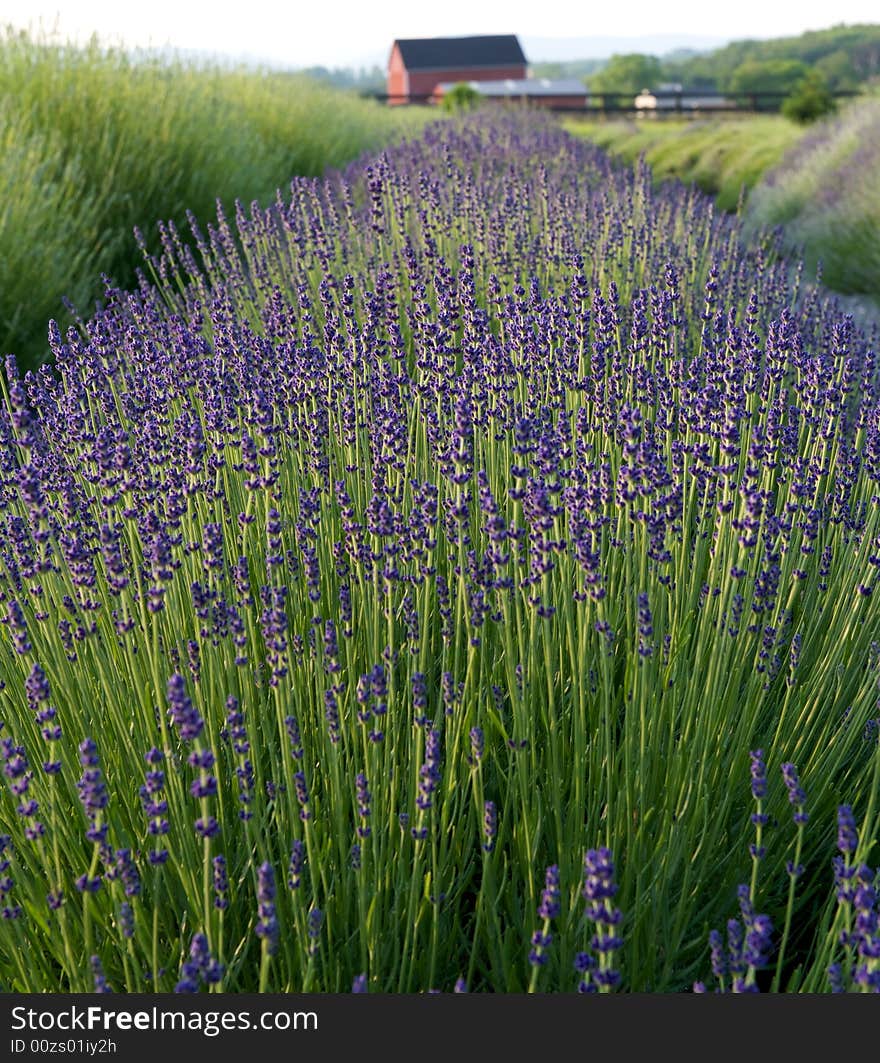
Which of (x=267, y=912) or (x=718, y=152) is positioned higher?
(x=718, y=152)

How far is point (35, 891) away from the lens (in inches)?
76.9

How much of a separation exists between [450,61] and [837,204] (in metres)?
58.9

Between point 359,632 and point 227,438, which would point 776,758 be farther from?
point 227,438

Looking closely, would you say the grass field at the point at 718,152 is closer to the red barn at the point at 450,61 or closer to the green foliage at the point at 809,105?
the green foliage at the point at 809,105

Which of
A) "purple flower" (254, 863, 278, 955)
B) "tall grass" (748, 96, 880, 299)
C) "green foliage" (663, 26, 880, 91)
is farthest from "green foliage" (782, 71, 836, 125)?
"green foliage" (663, 26, 880, 91)

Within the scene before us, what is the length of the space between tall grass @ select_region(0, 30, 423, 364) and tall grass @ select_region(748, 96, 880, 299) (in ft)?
16.4

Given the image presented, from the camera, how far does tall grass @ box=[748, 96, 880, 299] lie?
9.20 metres

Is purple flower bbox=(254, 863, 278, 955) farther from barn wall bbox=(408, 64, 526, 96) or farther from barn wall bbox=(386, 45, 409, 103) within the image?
barn wall bbox=(408, 64, 526, 96)

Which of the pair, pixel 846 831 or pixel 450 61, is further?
pixel 450 61

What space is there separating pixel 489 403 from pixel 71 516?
1.12 meters

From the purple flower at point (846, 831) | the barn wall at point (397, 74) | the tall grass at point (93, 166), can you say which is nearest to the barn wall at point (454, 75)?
the barn wall at point (397, 74)

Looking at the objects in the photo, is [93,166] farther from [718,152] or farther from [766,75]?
[766,75]

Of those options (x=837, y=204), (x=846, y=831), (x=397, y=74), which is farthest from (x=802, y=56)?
(x=846, y=831)

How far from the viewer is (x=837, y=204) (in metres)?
9.71
